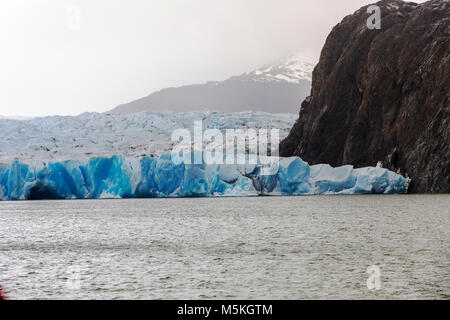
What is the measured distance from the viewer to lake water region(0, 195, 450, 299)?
17.3 meters

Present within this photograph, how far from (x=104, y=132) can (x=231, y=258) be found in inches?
2729

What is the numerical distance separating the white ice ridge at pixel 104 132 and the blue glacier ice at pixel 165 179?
616 cm

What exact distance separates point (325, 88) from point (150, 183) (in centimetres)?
3523

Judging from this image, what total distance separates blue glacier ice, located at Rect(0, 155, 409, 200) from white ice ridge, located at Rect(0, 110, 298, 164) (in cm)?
616

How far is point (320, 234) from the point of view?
31719 millimetres

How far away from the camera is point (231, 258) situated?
23422 mm

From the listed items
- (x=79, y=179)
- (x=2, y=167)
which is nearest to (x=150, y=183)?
(x=79, y=179)
